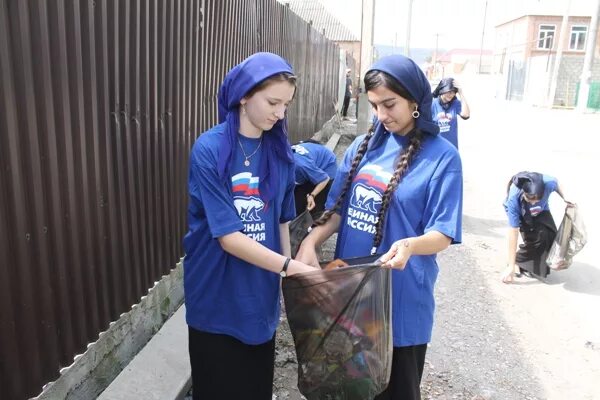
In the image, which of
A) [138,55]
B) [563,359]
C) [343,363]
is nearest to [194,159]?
[343,363]

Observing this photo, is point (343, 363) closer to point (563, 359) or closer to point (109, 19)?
point (109, 19)

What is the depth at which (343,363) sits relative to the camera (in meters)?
2.02

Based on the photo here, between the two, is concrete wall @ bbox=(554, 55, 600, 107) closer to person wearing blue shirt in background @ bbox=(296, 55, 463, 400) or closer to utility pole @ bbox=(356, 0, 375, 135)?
utility pole @ bbox=(356, 0, 375, 135)

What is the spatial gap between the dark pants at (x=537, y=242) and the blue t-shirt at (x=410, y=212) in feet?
11.1

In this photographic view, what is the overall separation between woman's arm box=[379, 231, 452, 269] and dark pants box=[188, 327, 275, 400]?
0.72m

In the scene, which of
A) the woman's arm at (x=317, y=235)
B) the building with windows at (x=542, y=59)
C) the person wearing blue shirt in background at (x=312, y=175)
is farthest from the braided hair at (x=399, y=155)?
the building with windows at (x=542, y=59)

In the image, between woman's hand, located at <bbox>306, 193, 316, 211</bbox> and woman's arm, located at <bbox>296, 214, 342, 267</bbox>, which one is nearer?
woman's arm, located at <bbox>296, 214, 342, 267</bbox>

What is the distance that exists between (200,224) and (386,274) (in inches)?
28.9

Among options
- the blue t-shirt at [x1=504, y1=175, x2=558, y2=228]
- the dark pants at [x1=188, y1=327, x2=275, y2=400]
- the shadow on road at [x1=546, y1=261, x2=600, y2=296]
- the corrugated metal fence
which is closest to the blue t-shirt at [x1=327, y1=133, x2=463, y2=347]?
the dark pants at [x1=188, y1=327, x2=275, y2=400]

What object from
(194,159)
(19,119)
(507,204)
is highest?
(19,119)

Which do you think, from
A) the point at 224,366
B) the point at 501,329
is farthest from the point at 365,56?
the point at 224,366

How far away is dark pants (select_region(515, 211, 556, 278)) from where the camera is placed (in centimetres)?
507

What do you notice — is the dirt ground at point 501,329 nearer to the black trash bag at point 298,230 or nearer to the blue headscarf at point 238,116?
the black trash bag at point 298,230

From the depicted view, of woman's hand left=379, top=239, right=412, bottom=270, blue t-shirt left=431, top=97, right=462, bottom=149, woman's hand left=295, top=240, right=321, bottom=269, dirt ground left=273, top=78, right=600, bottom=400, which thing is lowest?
dirt ground left=273, top=78, right=600, bottom=400
